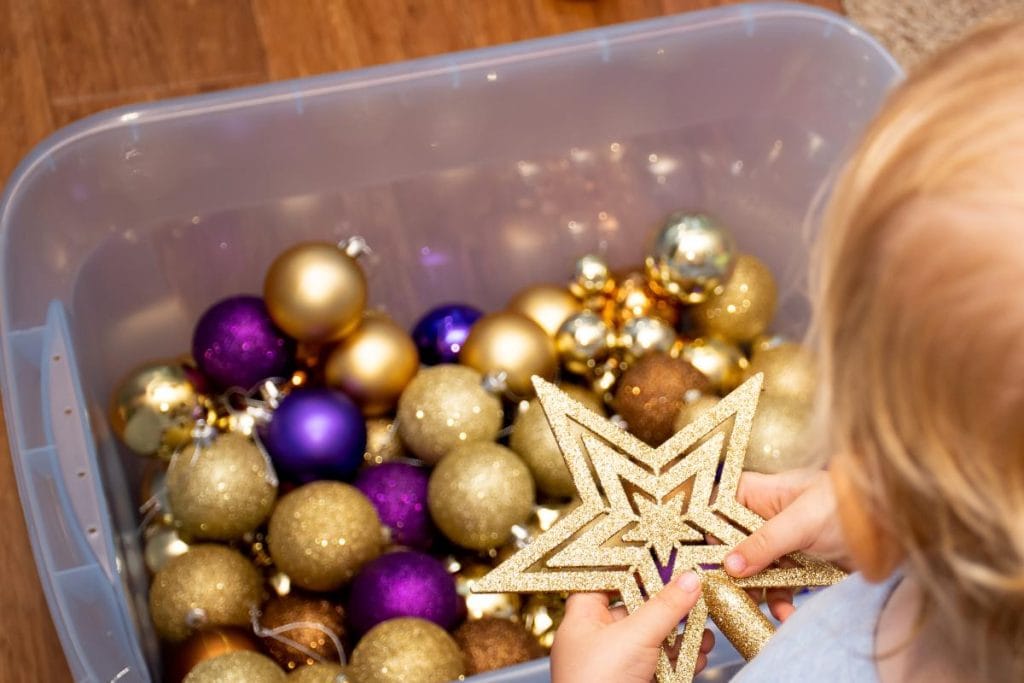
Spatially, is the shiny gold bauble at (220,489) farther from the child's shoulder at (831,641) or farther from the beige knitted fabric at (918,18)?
the beige knitted fabric at (918,18)

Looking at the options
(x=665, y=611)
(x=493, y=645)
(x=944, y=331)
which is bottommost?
(x=493, y=645)

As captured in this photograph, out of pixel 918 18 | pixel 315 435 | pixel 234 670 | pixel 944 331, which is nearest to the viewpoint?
pixel 944 331

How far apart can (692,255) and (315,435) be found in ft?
1.07

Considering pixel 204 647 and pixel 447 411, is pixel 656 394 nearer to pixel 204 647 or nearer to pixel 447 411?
pixel 447 411

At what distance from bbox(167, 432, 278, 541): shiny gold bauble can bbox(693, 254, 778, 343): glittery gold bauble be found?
1.27 feet

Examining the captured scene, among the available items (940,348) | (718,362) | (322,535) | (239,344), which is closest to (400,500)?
(322,535)

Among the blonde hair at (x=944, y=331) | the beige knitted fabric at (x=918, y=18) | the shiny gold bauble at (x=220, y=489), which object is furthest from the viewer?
the beige knitted fabric at (x=918, y=18)

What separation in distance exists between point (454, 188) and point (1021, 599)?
685 millimetres

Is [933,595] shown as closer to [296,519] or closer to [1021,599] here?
[1021,599]

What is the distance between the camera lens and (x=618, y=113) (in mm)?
963

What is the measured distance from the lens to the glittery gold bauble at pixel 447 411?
816mm

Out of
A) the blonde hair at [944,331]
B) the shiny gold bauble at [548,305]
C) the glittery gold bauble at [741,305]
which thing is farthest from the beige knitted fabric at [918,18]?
the blonde hair at [944,331]

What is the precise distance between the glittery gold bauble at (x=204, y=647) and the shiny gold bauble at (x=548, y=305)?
340 mm

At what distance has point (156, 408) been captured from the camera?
83cm
